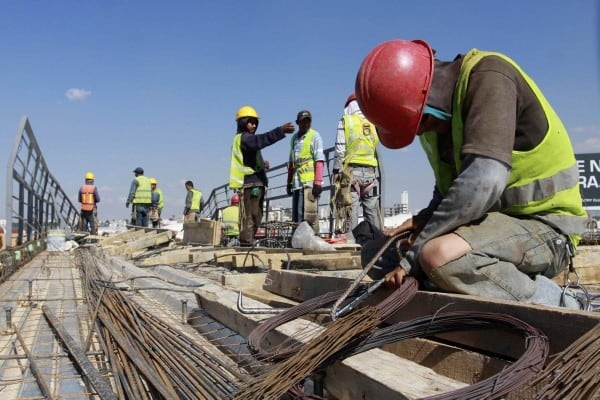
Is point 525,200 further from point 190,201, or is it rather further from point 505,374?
point 190,201

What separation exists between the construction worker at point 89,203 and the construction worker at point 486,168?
627 inches

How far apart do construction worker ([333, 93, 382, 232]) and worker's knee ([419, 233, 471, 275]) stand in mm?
4175

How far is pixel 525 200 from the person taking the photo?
85.4 inches

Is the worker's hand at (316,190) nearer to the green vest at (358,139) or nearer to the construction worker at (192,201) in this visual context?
the green vest at (358,139)

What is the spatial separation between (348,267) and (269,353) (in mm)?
2798

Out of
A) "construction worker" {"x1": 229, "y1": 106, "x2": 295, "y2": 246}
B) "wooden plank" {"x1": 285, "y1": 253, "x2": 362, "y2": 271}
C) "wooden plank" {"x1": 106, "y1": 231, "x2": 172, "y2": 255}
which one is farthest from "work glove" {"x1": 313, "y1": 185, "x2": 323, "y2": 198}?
"wooden plank" {"x1": 106, "y1": 231, "x2": 172, "y2": 255}

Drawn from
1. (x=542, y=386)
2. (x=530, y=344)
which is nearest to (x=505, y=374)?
(x=542, y=386)

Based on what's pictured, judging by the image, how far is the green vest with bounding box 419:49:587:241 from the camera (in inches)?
83.4

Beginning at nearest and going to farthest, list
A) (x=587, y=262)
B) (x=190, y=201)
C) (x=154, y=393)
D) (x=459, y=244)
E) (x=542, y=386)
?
(x=542, y=386) → (x=154, y=393) → (x=459, y=244) → (x=587, y=262) → (x=190, y=201)

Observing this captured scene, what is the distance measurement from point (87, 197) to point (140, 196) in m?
2.91

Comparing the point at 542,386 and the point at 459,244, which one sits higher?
the point at 459,244

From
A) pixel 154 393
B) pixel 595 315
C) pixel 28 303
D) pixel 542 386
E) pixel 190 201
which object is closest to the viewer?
pixel 542 386

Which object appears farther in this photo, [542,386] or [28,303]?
Result: [28,303]


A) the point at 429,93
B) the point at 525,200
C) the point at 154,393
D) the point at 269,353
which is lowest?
the point at 154,393
